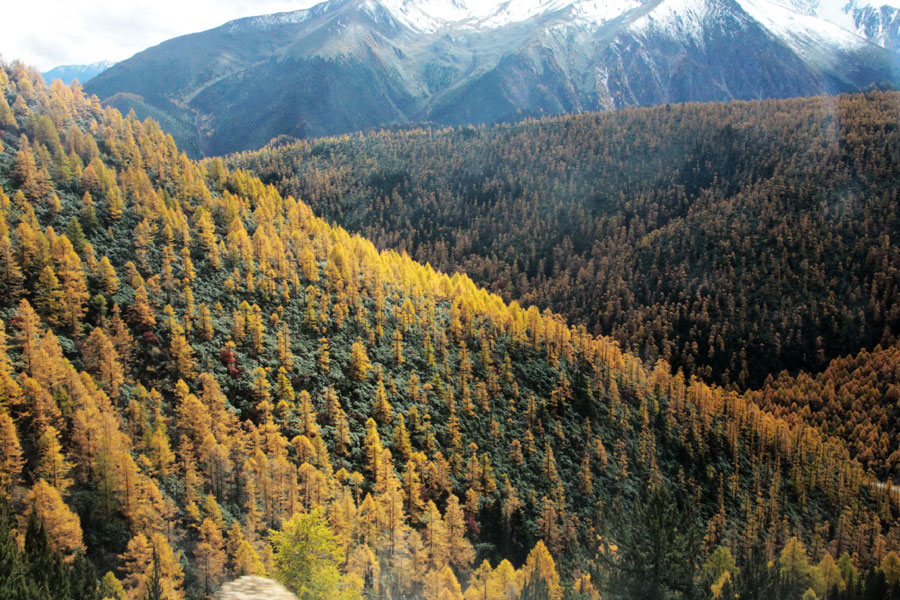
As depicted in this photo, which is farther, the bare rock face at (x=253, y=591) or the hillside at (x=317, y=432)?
the hillside at (x=317, y=432)

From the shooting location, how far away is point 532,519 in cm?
13288

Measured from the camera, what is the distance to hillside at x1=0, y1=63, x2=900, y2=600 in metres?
75.6

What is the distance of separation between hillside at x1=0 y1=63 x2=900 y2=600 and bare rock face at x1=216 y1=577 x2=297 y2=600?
20.2m

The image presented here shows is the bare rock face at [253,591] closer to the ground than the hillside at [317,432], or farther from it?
farther from it

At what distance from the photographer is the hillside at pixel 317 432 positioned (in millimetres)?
75625

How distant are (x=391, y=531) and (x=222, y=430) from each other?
35427 mm

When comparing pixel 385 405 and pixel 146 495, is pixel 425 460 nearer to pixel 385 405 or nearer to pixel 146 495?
pixel 385 405

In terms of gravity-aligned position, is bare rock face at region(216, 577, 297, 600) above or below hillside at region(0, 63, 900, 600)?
above

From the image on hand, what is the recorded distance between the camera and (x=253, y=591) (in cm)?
2366

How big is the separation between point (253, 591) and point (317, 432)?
98.8 m

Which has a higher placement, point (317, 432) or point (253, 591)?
point (253, 591)

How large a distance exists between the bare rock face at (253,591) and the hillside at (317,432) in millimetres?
20219

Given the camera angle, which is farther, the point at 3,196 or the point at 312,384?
the point at 312,384

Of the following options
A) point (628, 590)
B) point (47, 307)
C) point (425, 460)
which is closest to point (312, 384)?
point (425, 460)
